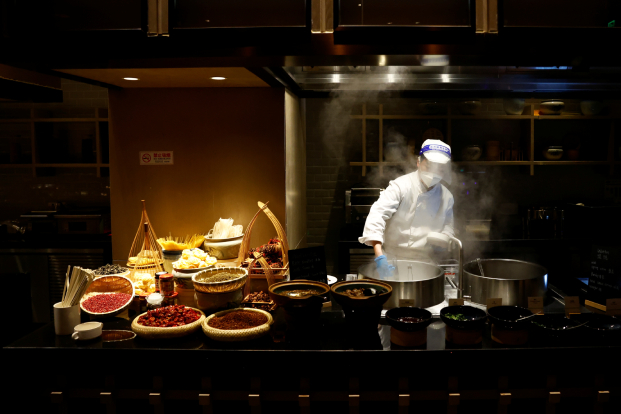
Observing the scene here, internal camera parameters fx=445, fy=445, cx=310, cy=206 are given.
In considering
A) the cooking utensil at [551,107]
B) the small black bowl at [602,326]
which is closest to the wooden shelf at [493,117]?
the cooking utensil at [551,107]

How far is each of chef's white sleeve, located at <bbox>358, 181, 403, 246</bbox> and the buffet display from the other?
2.32 ft

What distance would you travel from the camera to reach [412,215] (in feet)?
12.9

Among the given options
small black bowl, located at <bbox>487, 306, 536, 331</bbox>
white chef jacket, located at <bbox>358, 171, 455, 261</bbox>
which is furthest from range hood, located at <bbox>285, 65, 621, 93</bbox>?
small black bowl, located at <bbox>487, 306, 536, 331</bbox>

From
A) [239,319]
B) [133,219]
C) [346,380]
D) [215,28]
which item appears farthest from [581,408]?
[133,219]

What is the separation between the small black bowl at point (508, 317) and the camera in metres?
1.92

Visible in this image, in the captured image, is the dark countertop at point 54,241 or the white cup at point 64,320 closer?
the white cup at point 64,320

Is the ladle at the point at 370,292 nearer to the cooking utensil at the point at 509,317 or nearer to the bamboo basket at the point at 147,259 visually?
the cooking utensil at the point at 509,317

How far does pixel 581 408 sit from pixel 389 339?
0.92 m

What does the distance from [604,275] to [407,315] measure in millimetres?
1139

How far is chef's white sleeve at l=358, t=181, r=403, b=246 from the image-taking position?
11.4ft

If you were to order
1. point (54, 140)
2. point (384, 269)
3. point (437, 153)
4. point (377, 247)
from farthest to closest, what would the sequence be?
point (54, 140) < point (437, 153) < point (377, 247) < point (384, 269)

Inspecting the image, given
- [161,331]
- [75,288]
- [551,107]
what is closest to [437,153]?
[551,107]

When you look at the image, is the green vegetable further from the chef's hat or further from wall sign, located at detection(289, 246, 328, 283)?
the chef's hat

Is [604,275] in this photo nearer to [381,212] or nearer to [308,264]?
[308,264]
